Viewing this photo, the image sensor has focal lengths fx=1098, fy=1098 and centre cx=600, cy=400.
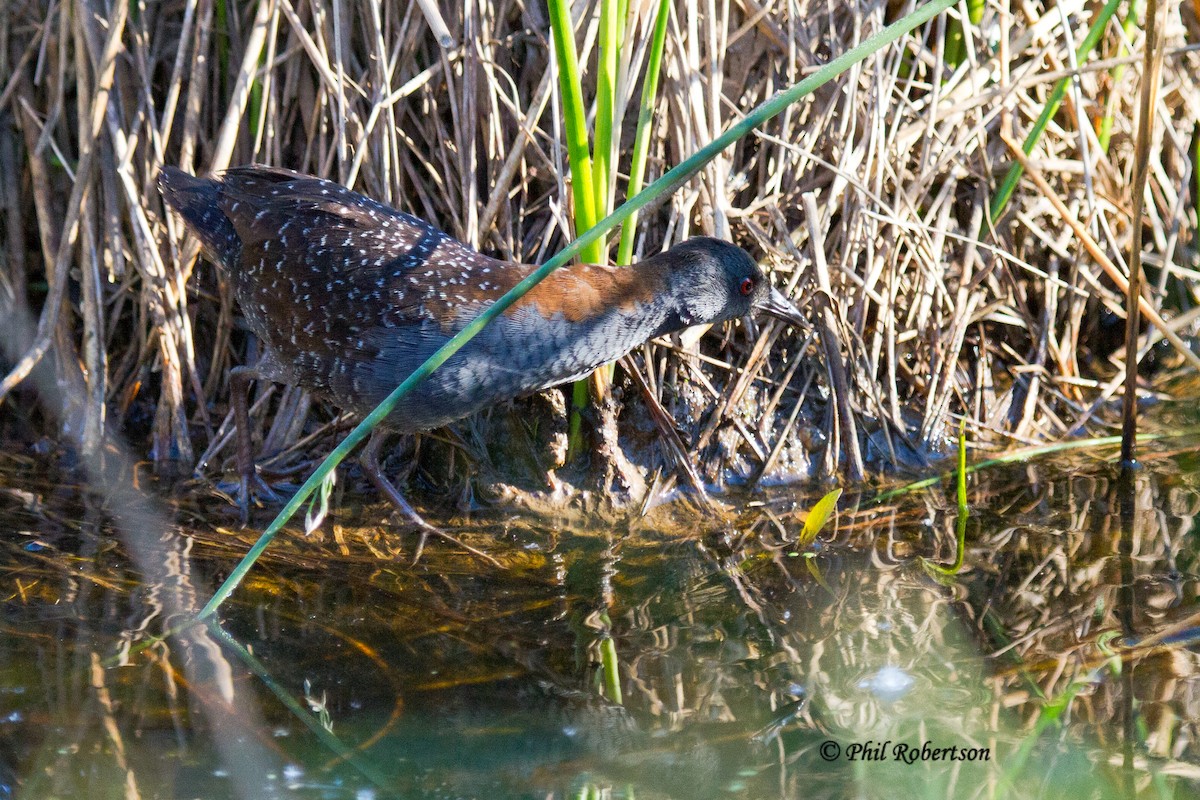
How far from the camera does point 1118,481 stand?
12.7ft

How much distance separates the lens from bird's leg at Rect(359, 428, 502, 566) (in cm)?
364

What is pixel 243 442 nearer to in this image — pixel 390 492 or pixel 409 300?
pixel 390 492

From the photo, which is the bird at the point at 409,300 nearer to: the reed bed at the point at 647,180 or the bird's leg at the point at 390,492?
the bird's leg at the point at 390,492

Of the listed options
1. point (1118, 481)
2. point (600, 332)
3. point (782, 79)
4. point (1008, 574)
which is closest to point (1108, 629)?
point (1008, 574)

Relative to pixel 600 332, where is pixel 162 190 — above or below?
above

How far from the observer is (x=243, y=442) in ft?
12.8

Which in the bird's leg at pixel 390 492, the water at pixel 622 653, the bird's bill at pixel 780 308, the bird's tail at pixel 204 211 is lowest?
the water at pixel 622 653

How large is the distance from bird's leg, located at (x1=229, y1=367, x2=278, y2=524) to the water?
130 mm

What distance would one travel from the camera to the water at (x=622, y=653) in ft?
7.86

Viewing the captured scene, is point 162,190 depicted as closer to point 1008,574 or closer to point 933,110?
point 933,110

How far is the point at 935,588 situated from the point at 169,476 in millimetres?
2719

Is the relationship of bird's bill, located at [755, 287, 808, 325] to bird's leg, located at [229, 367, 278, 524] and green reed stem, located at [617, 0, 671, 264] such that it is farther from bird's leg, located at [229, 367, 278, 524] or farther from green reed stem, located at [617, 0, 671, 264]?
bird's leg, located at [229, 367, 278, 524]

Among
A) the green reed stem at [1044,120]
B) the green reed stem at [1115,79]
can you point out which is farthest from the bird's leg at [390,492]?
the green reed stem at [1115,79]

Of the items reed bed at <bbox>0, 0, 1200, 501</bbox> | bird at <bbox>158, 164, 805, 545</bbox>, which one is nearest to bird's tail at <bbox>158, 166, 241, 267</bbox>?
bird at <bbox>158, 164, 805, 545</bbox>
